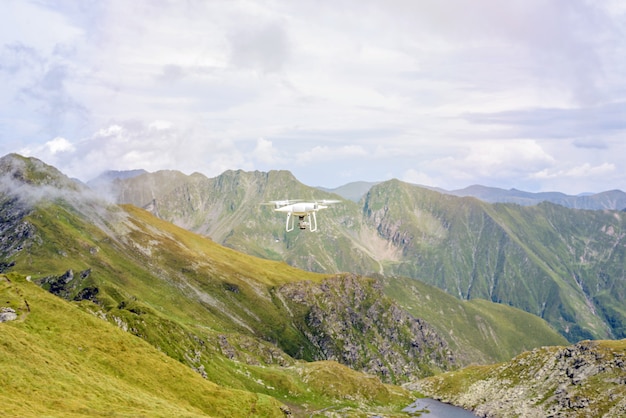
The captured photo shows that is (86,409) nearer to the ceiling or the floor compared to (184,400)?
nearer to the ceiling

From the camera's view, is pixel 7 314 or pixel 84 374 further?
pixel 7 314

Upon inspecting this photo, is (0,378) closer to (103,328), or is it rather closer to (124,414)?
(124,414)

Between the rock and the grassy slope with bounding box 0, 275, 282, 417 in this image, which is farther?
the rock

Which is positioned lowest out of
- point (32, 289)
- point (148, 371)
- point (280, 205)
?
point (148, 371)

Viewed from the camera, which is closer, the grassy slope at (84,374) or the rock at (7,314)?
the grassy slope at (84,374)

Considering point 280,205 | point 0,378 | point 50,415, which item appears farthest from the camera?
point 280,205

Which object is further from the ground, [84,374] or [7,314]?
[7,314]

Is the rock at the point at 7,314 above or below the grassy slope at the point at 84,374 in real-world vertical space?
above

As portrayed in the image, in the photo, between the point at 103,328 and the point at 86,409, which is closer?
the point at 86,409

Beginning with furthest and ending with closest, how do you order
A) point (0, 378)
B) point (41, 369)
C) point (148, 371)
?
point (148, 371) < point (41, 369) < point (0, 378)

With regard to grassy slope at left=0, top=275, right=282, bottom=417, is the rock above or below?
above

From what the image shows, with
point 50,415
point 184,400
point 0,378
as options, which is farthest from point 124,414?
point 184,400
